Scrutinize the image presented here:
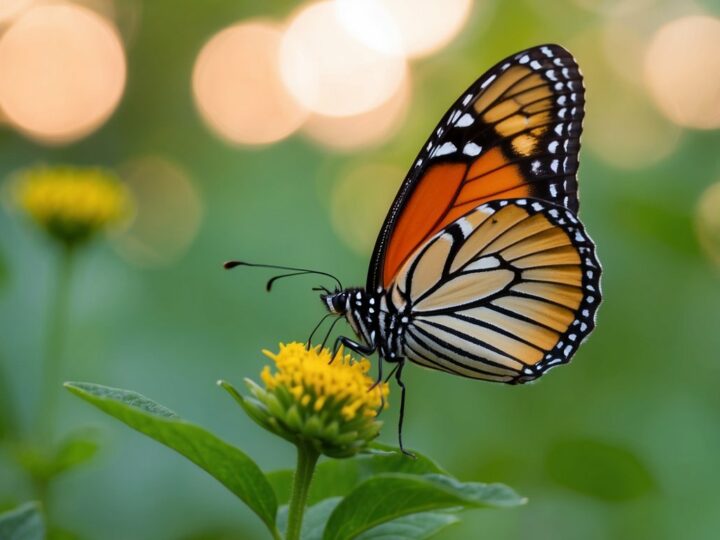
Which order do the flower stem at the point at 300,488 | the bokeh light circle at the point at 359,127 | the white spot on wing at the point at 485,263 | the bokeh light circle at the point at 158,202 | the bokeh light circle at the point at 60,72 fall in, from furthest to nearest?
the bokeh light circle at the point at 60,72, the bokeh light circle at the point at 158,202, the bokeh light circle at the point at 359,127, the white spot on wing at the point at 485,263, the flower stem at the point at 300,488

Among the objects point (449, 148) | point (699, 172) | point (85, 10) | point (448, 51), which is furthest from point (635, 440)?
point (85, 10)

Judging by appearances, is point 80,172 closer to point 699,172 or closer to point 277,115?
point 699,172

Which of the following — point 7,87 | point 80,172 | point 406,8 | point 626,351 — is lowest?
point 626,351

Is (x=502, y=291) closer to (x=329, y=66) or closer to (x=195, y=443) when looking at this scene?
(x=195, y=443)

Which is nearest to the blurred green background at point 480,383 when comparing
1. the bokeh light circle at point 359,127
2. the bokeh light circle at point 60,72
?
the bokeh light circle at point 359,127

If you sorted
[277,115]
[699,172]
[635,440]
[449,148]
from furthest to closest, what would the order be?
1. [277,115]
2. [699,172]
3. [635,440]
4. [449,148]

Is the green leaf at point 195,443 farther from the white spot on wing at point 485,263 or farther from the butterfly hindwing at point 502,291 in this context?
the white spot on wing at point 485,263

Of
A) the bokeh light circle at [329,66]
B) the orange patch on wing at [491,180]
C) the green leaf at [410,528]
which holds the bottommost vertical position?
the green leaf at [410,528]
